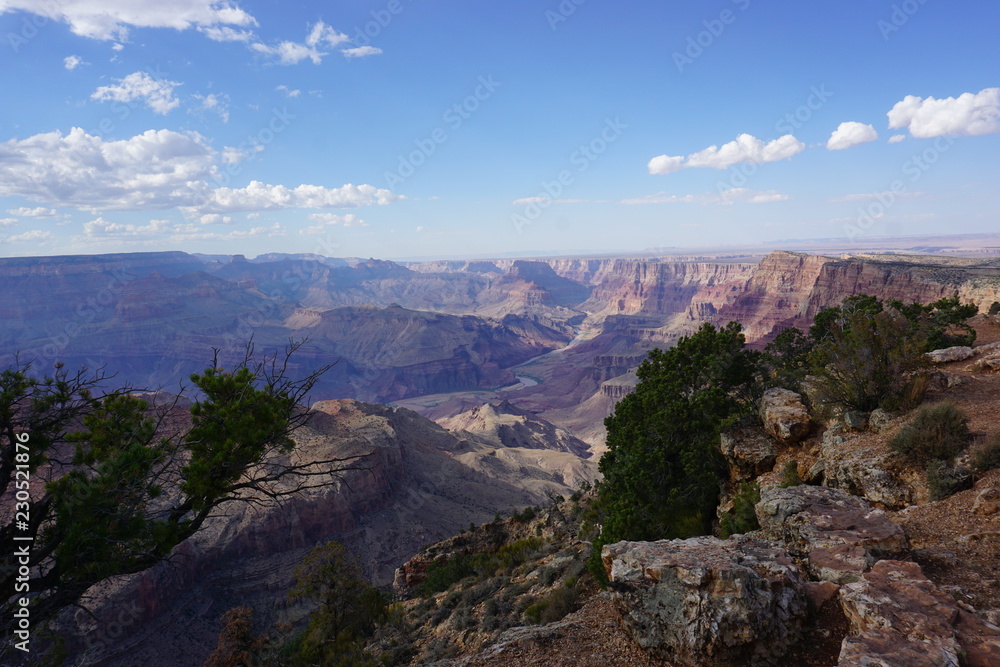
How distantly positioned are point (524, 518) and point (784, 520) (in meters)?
22.8

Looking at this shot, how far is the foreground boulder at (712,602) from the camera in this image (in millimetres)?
6863

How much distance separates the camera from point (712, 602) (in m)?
7.11

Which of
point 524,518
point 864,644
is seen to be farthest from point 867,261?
A: point 864,644

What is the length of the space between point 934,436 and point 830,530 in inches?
170

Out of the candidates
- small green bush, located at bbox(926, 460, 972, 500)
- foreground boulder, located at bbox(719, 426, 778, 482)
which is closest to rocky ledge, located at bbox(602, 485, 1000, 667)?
small green bush, located at bbox(926, 460, 972, 500)

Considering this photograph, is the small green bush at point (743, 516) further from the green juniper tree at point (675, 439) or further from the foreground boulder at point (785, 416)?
the foreground boulder at point (785, 416)

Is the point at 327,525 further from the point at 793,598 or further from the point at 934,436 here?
the point at 934,436

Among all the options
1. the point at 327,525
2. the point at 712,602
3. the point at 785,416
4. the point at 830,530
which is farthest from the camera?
the point at 327,525

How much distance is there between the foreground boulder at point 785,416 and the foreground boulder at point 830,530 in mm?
3965

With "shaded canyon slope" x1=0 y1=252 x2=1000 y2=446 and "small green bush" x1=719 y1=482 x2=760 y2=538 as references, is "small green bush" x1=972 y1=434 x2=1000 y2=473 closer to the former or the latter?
"small green bush" x1=719 y1=482 x2=760 y2=538

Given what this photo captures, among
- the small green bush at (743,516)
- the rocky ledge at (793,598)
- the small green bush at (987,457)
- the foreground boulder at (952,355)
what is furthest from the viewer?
the foreground boulder at (952,355)

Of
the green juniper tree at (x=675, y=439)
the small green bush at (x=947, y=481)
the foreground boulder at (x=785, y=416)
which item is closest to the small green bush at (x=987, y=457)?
the small green bush at (x=947, y=481)

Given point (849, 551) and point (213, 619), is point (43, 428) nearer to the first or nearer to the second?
point (849, 551)

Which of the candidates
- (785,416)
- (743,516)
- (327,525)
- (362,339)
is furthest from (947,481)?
(362,339)
